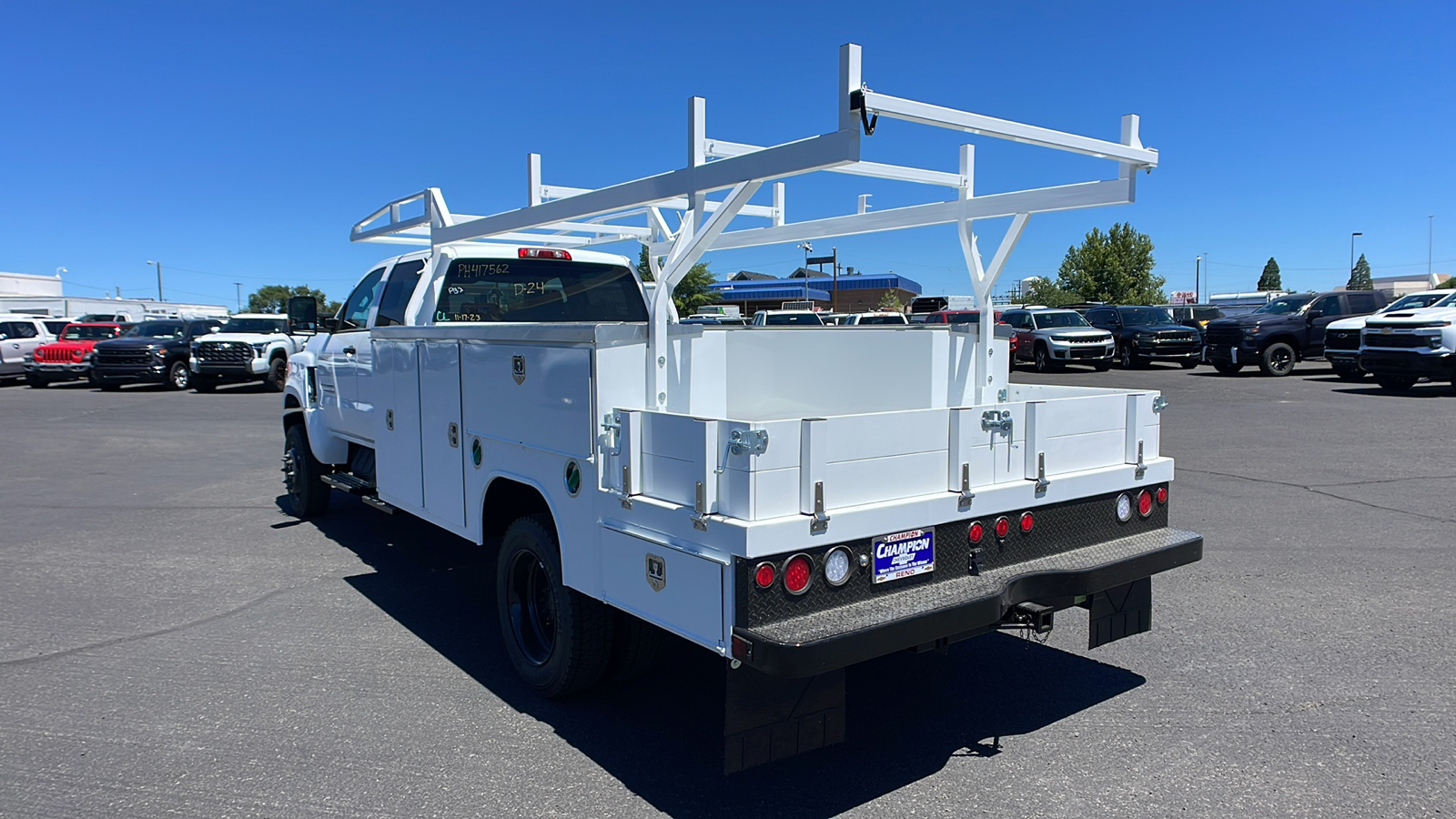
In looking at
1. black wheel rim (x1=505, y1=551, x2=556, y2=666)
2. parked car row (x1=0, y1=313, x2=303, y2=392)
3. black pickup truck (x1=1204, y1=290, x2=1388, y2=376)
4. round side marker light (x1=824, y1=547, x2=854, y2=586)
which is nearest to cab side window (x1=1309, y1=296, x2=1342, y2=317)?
black pickup truck (x1=1204, y1=290, x2=1388, y2=376)

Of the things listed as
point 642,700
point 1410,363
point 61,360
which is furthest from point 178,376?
point 1410,363

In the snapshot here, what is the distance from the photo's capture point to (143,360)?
2356 centimetres

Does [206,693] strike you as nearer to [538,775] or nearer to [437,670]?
[437,670]

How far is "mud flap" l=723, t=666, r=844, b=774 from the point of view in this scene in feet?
10.6

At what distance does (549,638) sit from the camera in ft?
15.0

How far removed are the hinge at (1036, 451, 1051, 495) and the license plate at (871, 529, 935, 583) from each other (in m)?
0.63

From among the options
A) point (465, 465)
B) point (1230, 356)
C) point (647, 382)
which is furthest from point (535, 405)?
point (1230, 356)

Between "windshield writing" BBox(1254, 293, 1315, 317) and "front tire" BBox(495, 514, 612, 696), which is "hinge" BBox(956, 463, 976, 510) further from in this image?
"windshield writing" BBox(1254, 293, 1315, 317)

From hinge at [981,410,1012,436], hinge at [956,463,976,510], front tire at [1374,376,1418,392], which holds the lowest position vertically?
front tire at [1374,376,1418,392]

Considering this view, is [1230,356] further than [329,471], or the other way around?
[1230,356]

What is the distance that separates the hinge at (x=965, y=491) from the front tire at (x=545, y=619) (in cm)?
156

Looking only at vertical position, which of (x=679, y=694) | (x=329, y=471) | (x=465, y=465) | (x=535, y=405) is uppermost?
(x=535, y=405)

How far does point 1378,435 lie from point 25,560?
579 inches

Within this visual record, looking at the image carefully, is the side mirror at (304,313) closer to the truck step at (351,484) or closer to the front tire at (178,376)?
the truck step at (351,484)
